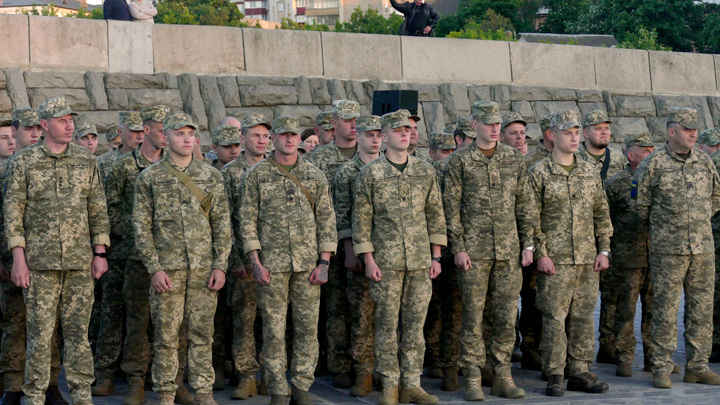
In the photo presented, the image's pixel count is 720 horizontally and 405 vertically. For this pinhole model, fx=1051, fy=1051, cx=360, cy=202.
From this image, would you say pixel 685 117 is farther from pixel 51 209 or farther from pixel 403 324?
pixel 51 209

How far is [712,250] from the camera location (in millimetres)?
8453

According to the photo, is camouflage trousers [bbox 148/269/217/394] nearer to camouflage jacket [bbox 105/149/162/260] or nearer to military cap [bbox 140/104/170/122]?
camouflage jacket [bbox 105/149/162/260]

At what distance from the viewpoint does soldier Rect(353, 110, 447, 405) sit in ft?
25.2

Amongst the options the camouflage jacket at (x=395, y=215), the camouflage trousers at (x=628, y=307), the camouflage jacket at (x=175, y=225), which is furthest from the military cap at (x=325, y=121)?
the camouflage trousers at (x=628, y=307)

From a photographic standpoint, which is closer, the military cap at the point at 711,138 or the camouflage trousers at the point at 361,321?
the camouflage trousers at the point at 361,321

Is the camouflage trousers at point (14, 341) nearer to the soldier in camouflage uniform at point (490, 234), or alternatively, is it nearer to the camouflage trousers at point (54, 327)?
the camouflage trousers at point (54, 327)

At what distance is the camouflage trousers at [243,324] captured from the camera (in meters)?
8.01

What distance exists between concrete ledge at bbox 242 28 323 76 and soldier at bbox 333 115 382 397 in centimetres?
586

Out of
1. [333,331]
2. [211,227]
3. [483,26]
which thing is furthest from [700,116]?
[483,26]

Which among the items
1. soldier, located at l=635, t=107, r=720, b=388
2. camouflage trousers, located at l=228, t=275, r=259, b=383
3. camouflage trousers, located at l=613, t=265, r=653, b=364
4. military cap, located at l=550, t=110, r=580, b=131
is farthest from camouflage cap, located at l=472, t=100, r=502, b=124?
camouflage trousers, located at l=228, t=275, r=259, b=383

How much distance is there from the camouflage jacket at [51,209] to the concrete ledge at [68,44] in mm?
5388

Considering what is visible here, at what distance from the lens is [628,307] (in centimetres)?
895

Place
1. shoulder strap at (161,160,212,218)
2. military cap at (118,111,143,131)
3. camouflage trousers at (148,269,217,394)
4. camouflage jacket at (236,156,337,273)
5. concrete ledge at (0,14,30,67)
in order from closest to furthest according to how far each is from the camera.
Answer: camouflage trousers at (148,269,217,394)
shoulder strap at (161,160,212,218)
camouflage jacket at (236,156,337,273)
military cap at (118,111,143,131)
concrete ledge at (0,14,30,67)

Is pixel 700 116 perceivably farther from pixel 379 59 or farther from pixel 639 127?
pixel 379 59
